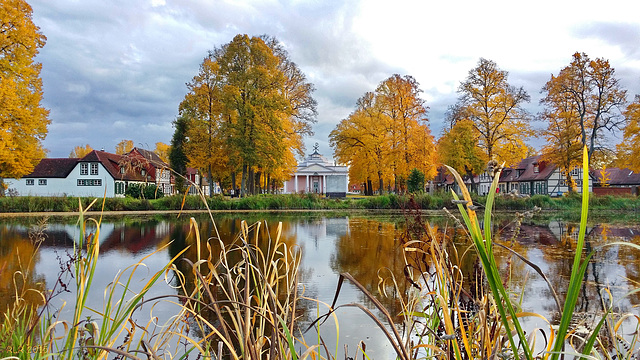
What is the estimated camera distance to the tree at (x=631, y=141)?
24.3 metres

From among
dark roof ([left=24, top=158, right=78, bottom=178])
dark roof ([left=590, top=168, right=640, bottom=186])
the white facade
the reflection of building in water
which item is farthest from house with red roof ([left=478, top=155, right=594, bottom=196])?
dark roof ([left=24, top=158, right=78, bottom=178])

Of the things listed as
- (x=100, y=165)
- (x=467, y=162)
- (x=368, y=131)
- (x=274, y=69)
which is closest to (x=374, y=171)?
(x=368, y=131)

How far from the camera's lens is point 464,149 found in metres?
30.4

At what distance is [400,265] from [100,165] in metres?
35.9

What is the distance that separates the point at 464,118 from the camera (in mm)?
30281

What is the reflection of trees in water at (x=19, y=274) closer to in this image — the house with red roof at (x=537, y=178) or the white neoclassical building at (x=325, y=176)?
the house with red roof at (x=537, y=178)

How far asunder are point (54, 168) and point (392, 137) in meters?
29.9

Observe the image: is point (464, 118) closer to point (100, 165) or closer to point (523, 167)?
point (523, 167)

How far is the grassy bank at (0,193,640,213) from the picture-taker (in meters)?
21.9

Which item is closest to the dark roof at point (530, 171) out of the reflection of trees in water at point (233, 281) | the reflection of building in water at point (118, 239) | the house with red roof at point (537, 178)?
the house with red roof at point (537, 178)

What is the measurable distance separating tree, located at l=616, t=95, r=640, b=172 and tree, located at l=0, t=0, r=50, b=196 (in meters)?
32.8

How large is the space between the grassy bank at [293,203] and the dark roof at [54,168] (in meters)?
16.6

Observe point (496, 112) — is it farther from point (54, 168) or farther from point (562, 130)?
point (54, 168)

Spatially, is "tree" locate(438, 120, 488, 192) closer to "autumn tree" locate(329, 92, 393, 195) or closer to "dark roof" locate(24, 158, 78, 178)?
"autumn tree" locate(329, 92, 393, 195)
